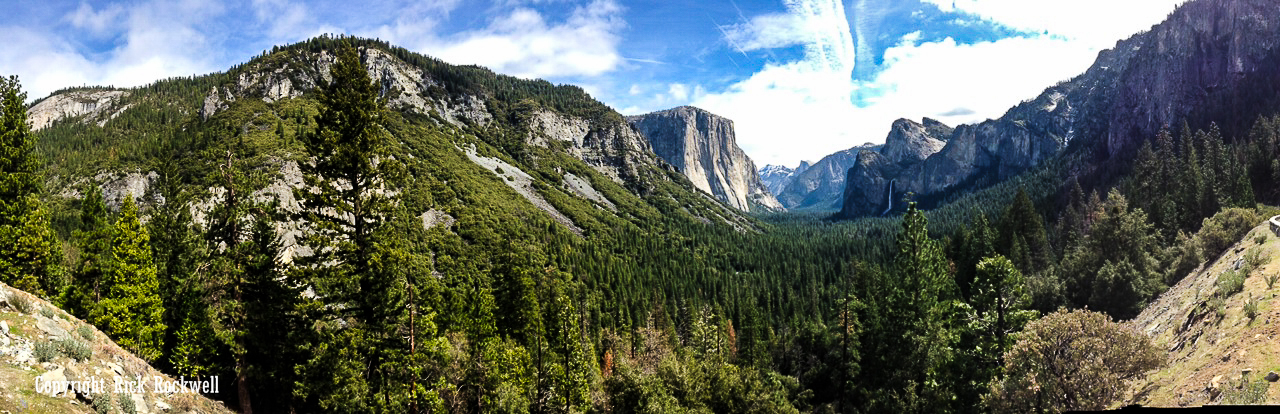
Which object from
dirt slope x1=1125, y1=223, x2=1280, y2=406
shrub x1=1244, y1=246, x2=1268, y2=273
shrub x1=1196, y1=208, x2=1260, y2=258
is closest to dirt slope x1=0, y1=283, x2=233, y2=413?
dirt slope x1=1125, y1=223, x2=1280, y2=406

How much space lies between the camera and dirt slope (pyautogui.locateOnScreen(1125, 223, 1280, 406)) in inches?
722

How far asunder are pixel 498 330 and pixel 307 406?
54.3 ft

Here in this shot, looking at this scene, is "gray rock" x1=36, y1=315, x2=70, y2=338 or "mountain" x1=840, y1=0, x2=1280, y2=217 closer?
"gray rock" x1=36, y1=315, x2=70, y2=338

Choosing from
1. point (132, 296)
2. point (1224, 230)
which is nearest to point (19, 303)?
point (132, 296)

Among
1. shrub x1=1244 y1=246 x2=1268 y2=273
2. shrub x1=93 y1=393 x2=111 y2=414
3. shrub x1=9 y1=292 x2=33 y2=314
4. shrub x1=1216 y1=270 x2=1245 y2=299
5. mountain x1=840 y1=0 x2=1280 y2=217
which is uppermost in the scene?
mountain x1=840 y1=0 x2=1280 y2=217

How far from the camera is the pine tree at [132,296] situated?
27.6m

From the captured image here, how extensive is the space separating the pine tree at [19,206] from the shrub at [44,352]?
20.3m

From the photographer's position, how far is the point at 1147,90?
15962 cm

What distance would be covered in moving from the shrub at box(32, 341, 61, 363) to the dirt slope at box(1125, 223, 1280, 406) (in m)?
32.2

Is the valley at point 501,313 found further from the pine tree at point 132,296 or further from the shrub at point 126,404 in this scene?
the shrub at point 126,404

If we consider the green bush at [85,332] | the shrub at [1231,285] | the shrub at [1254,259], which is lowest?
the shrub at [1231,285]

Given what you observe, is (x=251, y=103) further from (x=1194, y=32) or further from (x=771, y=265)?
(x=1194, y=32)

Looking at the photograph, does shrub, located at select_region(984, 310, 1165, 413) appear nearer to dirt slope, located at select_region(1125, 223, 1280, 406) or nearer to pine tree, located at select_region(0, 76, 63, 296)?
dirt slope, located at select_region(1125, 223, 1280, 406)

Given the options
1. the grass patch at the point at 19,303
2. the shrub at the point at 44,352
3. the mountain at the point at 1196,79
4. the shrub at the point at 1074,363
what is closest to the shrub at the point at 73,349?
the shrub at the point at 44,352
